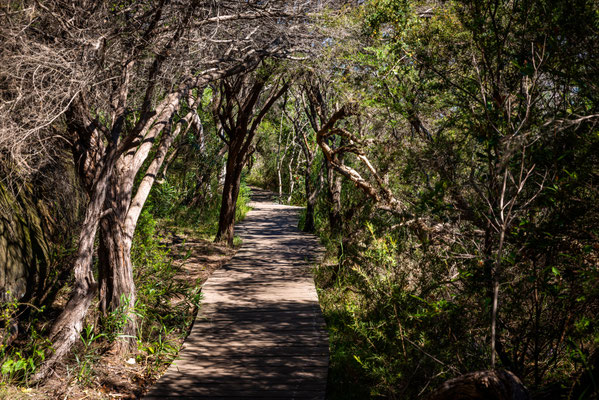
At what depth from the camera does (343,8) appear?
9.02m

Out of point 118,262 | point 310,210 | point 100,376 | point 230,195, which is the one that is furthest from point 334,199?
point 100,376

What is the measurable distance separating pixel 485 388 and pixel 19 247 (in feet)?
17.7

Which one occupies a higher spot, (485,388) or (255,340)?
(485,388)

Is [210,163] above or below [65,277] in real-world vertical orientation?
above

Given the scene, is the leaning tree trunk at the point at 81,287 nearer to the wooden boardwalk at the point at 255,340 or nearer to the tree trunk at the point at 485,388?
the wooden boardwalk at the point at 255,340

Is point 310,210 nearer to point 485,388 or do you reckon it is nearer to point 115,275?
point 115,275

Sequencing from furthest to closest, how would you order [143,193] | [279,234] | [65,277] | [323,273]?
1. [279,234]
2. [323,273]
3. [65,277]
4. [143,193]

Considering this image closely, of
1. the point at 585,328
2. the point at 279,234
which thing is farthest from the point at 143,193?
the point at 279,234

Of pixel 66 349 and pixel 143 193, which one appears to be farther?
pixel 143 193

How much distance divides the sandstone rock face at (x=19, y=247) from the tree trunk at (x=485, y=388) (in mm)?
4710

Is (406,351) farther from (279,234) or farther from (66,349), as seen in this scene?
(279,234)

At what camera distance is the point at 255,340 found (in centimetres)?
582

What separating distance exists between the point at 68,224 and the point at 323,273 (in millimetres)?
4282

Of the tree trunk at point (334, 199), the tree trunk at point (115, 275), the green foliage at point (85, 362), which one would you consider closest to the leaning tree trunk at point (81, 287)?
the green foliage at point (85, 362)
